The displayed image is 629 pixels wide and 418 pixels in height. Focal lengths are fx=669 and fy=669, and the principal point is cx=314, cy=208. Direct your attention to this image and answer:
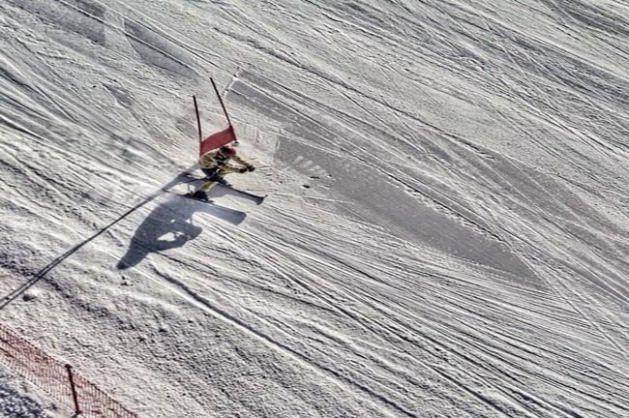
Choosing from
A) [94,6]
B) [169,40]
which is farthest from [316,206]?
[94,6]

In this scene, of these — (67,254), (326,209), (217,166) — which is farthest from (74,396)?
(326,209)

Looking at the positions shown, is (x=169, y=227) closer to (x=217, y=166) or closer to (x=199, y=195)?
(x=199, y=195)

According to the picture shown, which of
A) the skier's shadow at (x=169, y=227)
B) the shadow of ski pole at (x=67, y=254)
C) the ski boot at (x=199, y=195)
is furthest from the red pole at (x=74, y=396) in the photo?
the ski boot at (x=199, y=195)

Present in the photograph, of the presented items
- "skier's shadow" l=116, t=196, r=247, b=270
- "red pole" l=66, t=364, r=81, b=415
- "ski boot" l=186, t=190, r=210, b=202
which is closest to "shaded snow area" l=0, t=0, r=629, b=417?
"skier's shadow" l=116, t=196, r=247, b=270

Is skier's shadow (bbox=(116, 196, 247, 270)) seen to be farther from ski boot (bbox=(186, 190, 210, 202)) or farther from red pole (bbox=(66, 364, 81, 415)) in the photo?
red pole (bbox=(66, 364, 81, 415))

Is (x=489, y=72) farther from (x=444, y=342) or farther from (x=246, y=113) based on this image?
(x=444, y=342)

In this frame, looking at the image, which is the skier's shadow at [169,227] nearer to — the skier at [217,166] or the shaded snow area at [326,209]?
the shaded snow area at [326,209]
